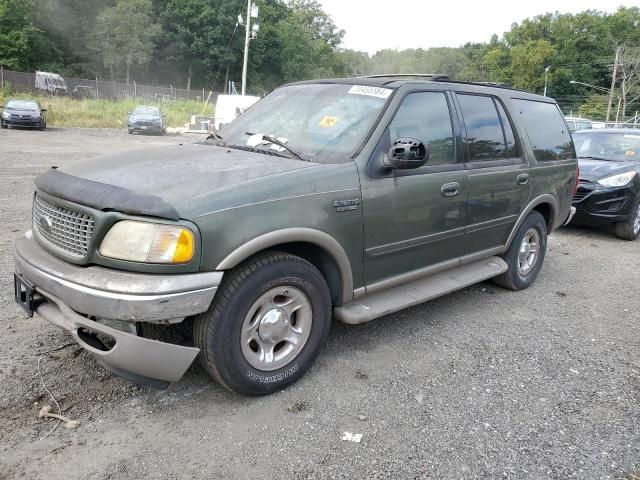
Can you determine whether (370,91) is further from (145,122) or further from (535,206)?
(145,122)

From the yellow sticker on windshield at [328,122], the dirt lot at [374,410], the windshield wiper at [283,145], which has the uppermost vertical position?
the yellow sticker on windshield at [328,122]

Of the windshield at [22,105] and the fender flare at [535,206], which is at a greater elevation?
the windshield at [22,105]

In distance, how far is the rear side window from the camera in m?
4.17

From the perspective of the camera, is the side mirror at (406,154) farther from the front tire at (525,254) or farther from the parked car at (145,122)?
the parked car at (145,122)

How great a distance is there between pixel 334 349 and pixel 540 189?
274 cm

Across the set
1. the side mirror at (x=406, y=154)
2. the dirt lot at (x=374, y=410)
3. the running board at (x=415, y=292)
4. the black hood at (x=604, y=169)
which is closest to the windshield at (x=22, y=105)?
the dirt lot at (x=374, y=410)

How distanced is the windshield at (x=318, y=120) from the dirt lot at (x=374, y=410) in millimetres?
1460

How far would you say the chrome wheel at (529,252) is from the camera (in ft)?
17.1

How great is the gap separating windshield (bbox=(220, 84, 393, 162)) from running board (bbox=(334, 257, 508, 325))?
3.30ft

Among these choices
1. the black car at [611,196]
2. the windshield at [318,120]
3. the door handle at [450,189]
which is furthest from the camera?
the black car at [611,196]

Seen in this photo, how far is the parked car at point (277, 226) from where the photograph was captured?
2.54 meters

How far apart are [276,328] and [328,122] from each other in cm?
153

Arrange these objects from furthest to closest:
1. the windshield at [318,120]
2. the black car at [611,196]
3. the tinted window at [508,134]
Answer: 1. the black car at [611,196]
2. the tinted window at [508,134]
3. the windshield at [318,120]

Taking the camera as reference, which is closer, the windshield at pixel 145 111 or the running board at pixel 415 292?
the running board at pixel 415 292
